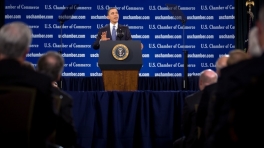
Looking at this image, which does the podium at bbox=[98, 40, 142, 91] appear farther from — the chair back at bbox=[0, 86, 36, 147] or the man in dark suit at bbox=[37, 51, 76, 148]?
the chair back at bbox=[0, 86, 36, 147]

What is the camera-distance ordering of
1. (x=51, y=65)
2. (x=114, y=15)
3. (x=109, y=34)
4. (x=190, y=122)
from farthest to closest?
(x=109, y=34) < (x=114, y=15) < (x=190, y=122) < (x=51, y=65)

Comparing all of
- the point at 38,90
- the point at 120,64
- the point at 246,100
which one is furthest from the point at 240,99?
the point at 120,64

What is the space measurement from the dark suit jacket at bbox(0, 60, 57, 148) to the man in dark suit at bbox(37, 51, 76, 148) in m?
0.55

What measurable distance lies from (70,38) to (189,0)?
102 inches

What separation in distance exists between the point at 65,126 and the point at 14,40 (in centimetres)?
86

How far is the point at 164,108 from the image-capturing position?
19.7 feet

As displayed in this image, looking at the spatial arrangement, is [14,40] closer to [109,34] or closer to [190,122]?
[190,122]

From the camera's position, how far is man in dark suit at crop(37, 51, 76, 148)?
11.1 ft

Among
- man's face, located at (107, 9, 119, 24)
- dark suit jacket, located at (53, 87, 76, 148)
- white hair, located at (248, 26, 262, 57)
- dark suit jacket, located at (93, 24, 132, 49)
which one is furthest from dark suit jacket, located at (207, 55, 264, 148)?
man's face, located at (107, 9, 119, 24)

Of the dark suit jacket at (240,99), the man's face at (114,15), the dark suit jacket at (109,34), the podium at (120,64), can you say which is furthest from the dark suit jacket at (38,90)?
the man's face at (114,15)

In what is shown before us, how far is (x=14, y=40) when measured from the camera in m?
2.84

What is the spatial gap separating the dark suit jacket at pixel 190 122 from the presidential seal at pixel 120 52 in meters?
2.15

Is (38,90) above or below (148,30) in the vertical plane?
below

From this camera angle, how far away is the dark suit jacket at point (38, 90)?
2.70m
